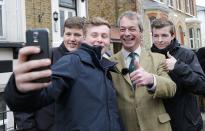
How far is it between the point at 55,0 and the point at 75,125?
8015mm

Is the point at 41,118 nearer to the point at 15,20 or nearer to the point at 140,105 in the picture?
the point at 140,105

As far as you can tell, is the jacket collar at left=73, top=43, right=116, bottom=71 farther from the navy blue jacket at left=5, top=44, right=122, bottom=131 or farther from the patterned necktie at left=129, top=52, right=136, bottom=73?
the patterned necktie at left=129, top=52, right=136, bottom=73

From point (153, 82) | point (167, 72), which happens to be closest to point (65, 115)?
point (153, 82)

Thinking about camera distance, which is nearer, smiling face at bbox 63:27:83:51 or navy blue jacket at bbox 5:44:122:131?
navy blue jacket at bbox 5:44:122:131

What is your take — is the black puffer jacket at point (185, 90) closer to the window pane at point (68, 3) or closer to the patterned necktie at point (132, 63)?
the patterned necktie at point (132, 63)

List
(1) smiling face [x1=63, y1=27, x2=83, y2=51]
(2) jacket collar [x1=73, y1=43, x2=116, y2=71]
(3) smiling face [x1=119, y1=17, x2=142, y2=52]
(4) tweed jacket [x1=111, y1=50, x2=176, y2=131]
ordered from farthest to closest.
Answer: (1) smiling face [x1=63, y1=27, x2=83, y2=51], (3) smiling face [x1=119, y1=17, x2=142, y2=52], (4) tweed jacket [x1=111, y1=50, x2=176, y2=131], (2) jacket collar [x1=73, y1=43, x2=116, y2=71]

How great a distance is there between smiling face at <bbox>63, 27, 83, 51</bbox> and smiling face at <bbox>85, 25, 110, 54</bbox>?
27.6 inches

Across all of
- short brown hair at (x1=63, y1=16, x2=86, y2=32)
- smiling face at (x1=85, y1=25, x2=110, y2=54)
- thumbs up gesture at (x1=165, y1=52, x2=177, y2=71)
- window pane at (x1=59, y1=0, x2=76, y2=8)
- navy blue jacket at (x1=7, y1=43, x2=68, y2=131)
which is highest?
window pane at (x1=59, y1=0, x2=76, y2=8)

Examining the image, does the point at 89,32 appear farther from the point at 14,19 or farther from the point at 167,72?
the point at 14,19

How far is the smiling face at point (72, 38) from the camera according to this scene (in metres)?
3.25

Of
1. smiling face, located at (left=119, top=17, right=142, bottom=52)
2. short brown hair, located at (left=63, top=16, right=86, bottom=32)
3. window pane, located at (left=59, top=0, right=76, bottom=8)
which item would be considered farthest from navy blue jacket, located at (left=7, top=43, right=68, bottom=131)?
window pane, located at (left=59, top=0, right=76, bottom=8)

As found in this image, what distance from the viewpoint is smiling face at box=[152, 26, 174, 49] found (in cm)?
325

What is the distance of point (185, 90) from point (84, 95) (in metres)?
1.12

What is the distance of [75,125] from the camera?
2.26 meters
